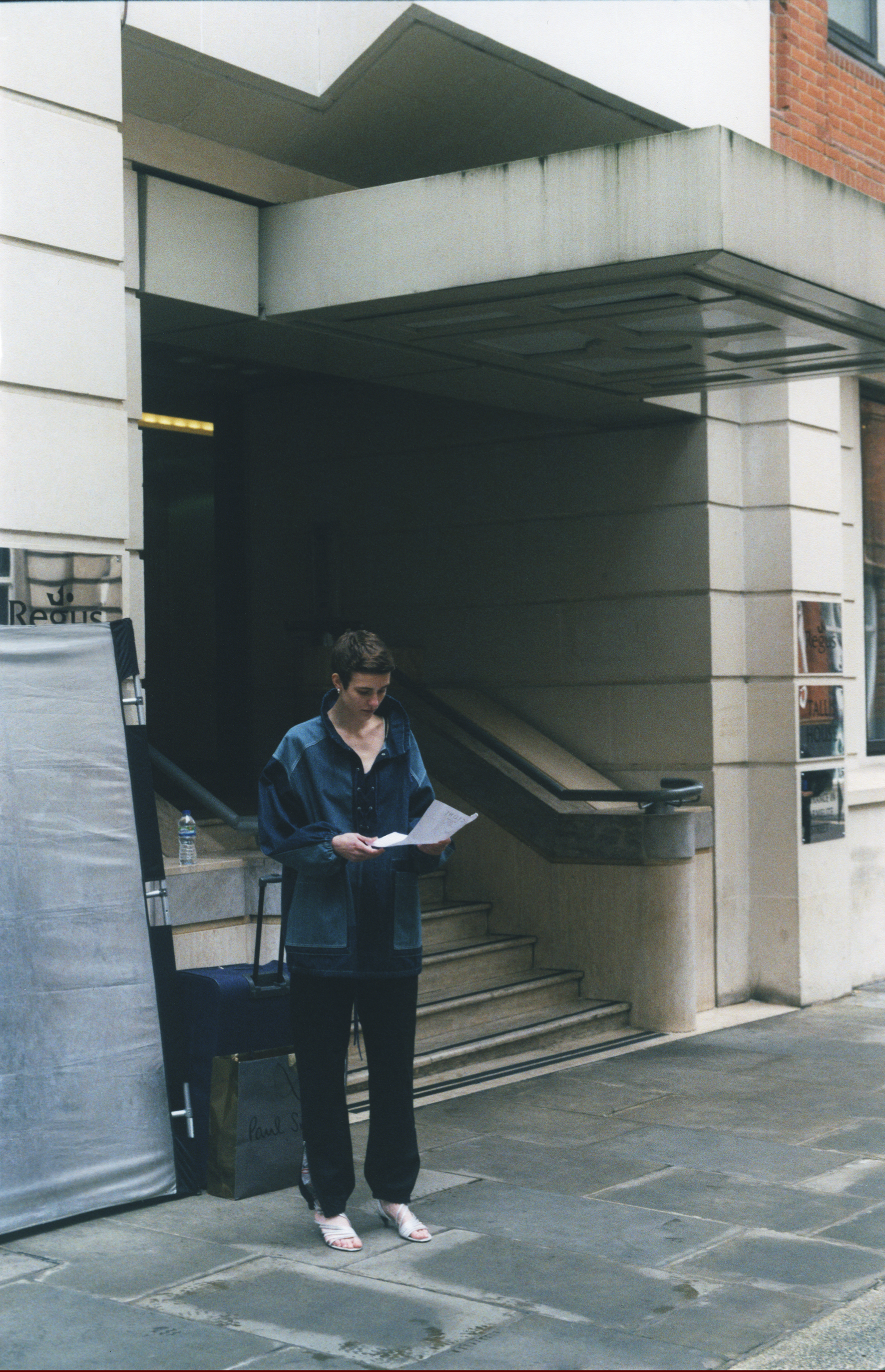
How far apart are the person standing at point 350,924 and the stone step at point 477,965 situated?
10.9 ft

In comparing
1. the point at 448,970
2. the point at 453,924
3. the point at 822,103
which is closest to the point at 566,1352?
the point at 448,970

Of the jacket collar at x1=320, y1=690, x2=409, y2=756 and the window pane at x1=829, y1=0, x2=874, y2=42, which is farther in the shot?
the window pane at x1=829, y1=0, x2=874, y2=42

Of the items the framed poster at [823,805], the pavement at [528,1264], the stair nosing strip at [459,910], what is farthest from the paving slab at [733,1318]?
the framed poster at [823,805]

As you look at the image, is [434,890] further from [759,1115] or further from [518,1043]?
[759,1115]

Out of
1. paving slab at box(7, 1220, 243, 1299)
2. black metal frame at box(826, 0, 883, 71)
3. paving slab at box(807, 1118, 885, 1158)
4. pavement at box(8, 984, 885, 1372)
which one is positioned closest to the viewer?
pavement at box(8, 984, 885, 1372)

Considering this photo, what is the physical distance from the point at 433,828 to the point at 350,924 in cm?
48

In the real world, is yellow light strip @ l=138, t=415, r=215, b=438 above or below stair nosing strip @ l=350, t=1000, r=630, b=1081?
above

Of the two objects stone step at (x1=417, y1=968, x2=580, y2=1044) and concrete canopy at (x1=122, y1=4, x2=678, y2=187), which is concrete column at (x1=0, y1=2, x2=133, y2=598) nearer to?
concrete canopy at (x1=122, y1=4, x2=678, y2=187)

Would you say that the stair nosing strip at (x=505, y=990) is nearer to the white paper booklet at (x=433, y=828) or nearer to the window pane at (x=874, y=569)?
the white paper booklet at (x=433, y=828)

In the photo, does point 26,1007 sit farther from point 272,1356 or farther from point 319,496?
point 319,496

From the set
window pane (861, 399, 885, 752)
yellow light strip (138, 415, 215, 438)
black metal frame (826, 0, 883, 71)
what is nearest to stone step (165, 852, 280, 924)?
yellow light strip (138, 415, 215, 438)

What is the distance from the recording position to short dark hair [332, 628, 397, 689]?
5.27 metres

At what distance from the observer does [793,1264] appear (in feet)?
17.2

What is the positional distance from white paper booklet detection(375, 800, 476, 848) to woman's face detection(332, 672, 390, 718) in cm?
42
